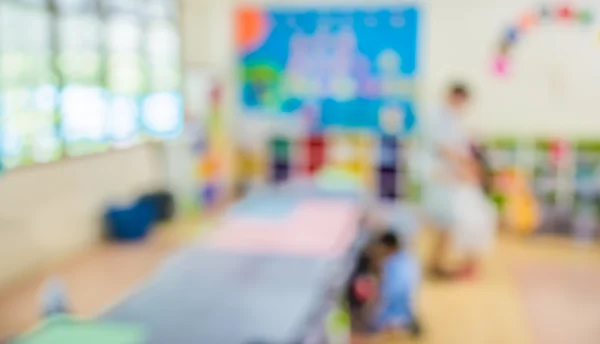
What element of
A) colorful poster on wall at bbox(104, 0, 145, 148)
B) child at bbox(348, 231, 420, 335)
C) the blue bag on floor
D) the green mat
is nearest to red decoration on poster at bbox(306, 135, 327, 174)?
colorful poster on wall at bbox(104, 0, 145, 148)

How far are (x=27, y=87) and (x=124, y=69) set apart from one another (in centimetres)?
108

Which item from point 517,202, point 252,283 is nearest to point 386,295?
point 252,283

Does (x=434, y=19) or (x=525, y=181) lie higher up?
(x=434, y=19)

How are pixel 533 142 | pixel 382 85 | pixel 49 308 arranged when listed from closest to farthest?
pixel 49 308 < pixel 533 142 < pixel 382 85

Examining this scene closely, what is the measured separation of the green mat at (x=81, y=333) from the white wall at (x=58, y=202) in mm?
1759

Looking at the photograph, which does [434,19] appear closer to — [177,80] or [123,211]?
[177,80]

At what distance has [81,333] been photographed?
189 centimetres

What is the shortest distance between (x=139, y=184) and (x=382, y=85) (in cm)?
204

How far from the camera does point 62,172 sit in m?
4.05

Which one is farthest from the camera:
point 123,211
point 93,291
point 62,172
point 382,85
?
point 382,85

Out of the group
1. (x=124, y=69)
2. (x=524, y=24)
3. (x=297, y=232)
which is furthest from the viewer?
(x=124, y=69)

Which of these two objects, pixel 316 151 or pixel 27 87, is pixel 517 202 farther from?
pixel 27 87

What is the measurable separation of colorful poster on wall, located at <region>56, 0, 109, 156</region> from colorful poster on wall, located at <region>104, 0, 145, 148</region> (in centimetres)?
12

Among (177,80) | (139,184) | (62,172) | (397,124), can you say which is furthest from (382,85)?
(62,172)
